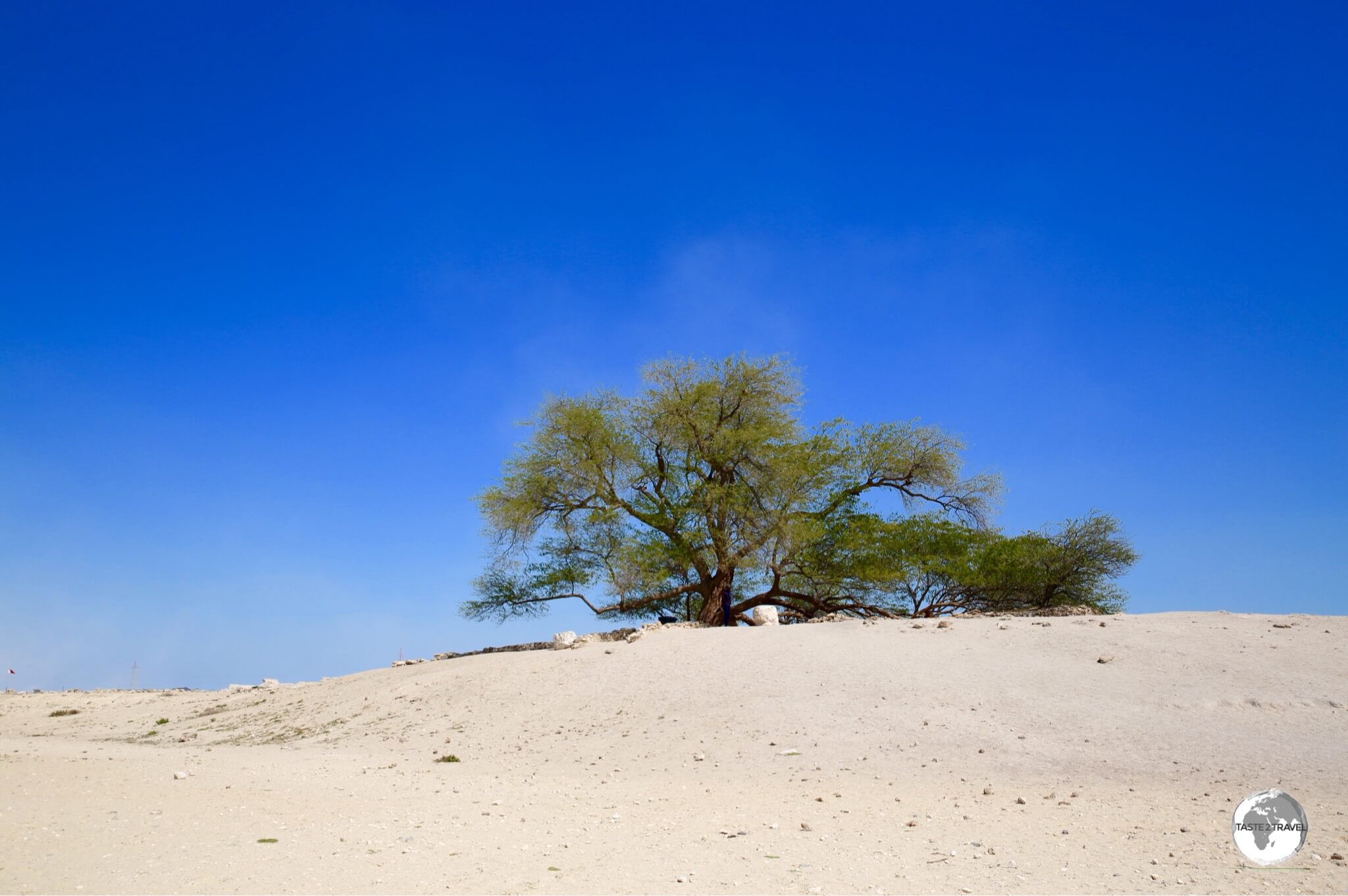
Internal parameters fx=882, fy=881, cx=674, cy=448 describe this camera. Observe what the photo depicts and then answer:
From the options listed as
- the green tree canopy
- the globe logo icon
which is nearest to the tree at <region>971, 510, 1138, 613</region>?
the green tree canopy

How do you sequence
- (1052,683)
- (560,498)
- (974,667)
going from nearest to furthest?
(1052,683) → (974,667) → (560,498)

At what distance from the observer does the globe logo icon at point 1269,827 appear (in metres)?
7.06

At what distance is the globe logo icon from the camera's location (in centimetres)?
706

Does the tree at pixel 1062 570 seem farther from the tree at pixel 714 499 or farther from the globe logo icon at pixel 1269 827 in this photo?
the globe logo icon at pixel 1269 827

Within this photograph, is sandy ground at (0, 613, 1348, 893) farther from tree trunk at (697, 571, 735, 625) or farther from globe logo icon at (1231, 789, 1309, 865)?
tree trunk at (697, 571, 735, 625)

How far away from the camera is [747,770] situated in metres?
10.7

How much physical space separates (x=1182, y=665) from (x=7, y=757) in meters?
17.7

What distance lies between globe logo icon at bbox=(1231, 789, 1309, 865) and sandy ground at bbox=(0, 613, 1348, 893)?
0.49 ft

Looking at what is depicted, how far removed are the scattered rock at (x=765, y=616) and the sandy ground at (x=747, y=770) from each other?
2.61 meters

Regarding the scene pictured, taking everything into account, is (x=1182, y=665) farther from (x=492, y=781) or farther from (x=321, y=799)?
(x=321, y=799)

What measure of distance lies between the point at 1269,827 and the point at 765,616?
41.5 ft

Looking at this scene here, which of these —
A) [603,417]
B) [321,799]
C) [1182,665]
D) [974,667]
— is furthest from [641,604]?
[321,799]

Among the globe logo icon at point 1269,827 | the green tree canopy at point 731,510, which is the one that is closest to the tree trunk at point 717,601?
the green tree canopy at point 731,510

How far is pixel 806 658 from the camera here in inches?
586
